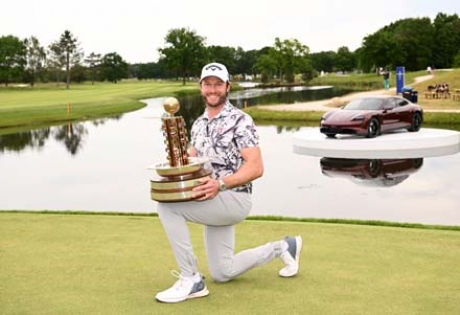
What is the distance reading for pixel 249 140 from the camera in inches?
173

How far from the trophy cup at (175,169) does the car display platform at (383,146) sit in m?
14.1

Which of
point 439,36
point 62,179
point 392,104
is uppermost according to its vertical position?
point 439,36

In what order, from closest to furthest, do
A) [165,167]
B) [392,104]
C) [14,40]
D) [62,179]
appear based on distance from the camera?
[165,167] → [62,179] → [392,104] → [14,40]

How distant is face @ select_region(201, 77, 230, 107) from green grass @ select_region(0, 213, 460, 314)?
1.41 meters

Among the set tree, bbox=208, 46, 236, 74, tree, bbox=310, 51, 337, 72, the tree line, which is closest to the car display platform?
the tree line

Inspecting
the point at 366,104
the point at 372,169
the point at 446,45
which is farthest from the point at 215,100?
the point at 446,45

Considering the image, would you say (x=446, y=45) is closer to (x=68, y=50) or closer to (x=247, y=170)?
(x=68, y=50)

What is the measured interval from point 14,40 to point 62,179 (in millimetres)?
115093

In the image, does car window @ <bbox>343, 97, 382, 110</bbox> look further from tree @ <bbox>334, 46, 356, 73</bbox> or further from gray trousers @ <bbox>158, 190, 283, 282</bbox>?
tree @ <bbox>334, 46, 356, 73</bbox>

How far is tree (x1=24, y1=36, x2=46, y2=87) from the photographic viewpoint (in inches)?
5133

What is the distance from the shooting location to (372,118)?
20.5 meters

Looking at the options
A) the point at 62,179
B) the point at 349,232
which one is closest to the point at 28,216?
the point at 349,232

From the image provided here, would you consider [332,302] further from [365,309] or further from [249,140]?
[249,140]

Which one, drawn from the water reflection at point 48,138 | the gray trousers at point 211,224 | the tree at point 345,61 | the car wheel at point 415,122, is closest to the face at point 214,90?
the gray trousers at point 211,224
